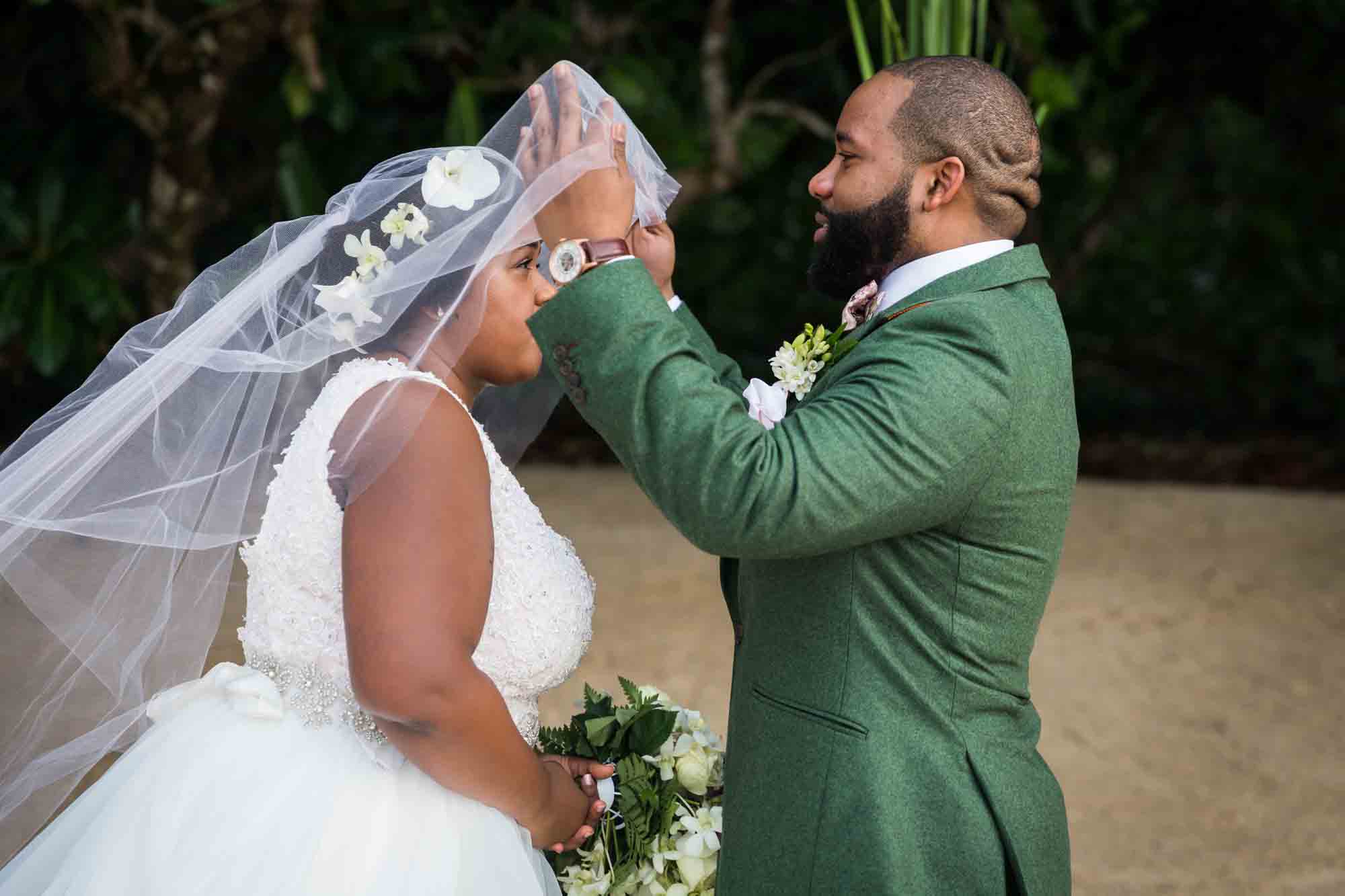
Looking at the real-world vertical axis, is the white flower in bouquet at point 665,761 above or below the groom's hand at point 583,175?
below

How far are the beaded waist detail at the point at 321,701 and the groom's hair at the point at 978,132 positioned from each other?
1.07m

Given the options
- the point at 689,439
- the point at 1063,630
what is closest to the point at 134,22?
the point at 1063,630

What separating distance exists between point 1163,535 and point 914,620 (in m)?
6.78

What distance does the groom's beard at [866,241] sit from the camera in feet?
6.25

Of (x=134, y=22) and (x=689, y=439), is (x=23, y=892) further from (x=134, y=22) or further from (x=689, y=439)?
(x=134, y=22)


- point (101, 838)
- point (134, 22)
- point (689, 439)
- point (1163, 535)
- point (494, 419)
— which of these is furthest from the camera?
point (1163, 535)

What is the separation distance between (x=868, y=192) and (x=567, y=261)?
0.49 m

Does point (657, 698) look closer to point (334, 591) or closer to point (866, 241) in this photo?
point (334, 591)

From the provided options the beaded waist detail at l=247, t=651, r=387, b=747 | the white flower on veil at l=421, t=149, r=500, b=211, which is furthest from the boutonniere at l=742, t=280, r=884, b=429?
the beaded waist detail at l=247, t=651, r=387, b=747

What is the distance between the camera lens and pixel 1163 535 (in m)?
8.08

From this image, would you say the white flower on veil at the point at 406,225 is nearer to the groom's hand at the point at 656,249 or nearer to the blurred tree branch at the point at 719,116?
the groom's hand at the point at 656,249

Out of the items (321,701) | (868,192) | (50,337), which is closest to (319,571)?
(321,701)

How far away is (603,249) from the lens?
1658mm

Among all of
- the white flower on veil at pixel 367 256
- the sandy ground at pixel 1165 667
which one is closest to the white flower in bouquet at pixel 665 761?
the white flower on veil at pixel 367 256
